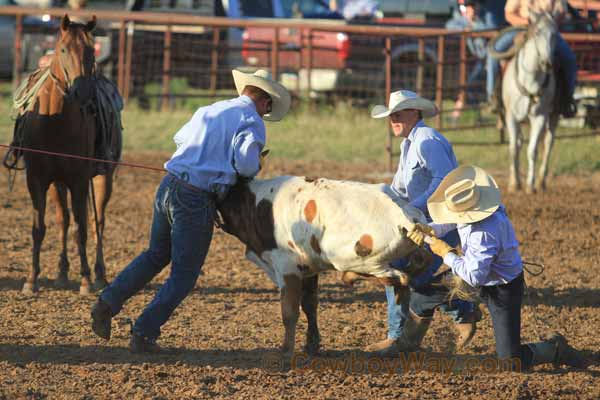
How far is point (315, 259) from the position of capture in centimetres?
589

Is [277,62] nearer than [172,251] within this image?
No

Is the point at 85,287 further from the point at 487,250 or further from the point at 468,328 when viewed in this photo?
the point at 487,250

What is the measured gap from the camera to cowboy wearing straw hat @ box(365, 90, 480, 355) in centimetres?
637

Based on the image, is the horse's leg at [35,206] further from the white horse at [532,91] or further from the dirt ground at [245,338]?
the white horse at [532,91]

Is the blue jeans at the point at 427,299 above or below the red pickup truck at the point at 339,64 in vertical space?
below

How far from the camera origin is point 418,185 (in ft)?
21.2

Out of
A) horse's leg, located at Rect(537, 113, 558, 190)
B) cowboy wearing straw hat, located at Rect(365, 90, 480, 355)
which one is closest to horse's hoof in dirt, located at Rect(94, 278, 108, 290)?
cowboy wearing straw hat, located at Rect(365, 90, 480, 355)

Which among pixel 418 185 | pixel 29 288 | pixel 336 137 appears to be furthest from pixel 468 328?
pixel 336 137

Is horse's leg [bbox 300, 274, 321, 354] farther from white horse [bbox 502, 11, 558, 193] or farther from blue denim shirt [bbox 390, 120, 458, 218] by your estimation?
white horse [bbox 502, 11, 558, 193]

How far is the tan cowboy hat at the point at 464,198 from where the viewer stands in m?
5.73

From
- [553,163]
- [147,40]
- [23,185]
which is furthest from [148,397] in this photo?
[147,40]

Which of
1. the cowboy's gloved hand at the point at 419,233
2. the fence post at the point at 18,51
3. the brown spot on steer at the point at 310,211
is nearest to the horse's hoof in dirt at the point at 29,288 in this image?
the brown spot on steer at the point at 310,211

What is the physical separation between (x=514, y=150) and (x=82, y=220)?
278 inches

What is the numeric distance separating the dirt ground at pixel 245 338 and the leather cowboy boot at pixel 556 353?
7 centimetres
